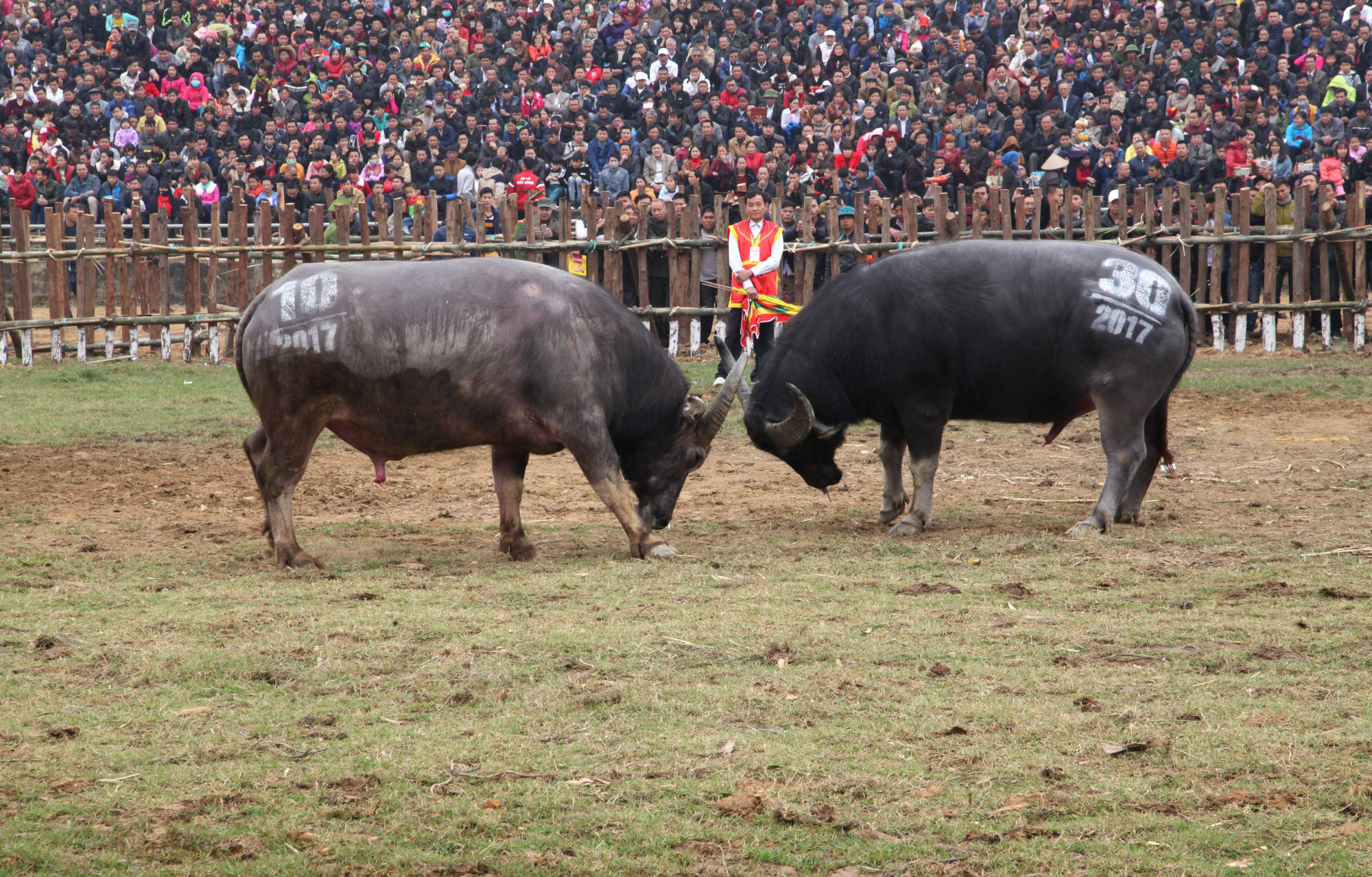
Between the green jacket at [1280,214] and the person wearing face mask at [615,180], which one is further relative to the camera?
the person wearing face mask at [615,180]

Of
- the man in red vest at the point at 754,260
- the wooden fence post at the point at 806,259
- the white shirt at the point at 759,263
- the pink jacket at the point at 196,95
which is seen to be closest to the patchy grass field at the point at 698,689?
the man in red vest at the point at 754,260

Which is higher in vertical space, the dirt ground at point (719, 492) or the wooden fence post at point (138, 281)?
the wooden fence post at point (138, 281)

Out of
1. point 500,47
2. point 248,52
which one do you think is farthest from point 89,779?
point 248,52

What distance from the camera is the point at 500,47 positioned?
26.8 metres

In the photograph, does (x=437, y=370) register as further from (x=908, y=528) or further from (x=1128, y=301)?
(x=1128, y=301)

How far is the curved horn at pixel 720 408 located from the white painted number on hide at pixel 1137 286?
223 cm

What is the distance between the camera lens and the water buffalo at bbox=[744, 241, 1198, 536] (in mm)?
8406

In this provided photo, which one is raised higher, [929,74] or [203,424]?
[929,74]

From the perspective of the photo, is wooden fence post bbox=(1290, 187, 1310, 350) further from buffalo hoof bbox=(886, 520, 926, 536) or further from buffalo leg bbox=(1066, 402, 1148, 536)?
buffalo hoof bbox=(886, 520, 926, 536)

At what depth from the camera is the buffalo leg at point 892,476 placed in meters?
9.15

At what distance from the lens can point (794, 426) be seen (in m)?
8.82

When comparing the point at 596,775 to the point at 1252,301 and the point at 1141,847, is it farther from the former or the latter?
the point at 1252,301

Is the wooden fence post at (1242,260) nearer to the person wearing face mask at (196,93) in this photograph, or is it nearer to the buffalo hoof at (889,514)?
the buffalo hoof at (889,514)

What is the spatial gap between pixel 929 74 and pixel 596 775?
66.8 feet
